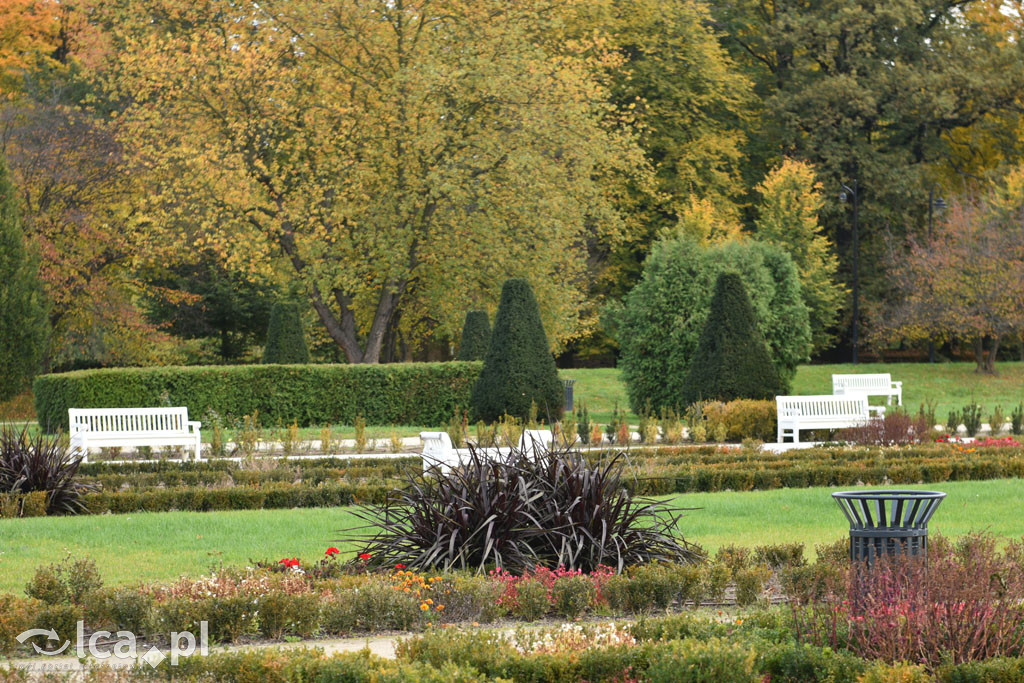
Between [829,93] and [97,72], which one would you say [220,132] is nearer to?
[97,72]

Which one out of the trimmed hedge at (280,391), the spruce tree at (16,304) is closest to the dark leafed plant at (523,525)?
the trimmed hedge at (280,391)

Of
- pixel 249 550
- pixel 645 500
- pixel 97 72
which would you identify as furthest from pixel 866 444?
pixel 97 72

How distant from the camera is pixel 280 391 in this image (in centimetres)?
2217

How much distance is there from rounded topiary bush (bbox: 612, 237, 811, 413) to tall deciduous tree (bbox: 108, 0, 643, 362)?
301cm

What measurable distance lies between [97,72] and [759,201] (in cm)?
2042

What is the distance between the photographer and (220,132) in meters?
26.6

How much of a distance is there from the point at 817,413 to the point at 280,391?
9550 millimetres

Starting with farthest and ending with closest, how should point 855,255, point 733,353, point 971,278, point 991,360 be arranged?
point 855,255 → point 991,360 → point 971,278 → point 733,353

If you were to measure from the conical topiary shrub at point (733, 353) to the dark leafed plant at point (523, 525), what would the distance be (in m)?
12.2

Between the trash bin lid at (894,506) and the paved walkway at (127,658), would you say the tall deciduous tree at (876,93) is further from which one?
the paved walkway at (127,658)

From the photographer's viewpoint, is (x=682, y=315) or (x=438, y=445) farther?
(x=682, y=315)

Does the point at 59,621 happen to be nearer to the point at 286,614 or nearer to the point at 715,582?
the point at 286,614

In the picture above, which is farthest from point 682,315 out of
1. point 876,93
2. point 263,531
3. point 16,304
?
point 876,93

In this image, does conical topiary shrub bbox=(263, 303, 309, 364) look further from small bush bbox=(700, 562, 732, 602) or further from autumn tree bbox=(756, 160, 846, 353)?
small bush bbox=(700, 562, 732, 602)
